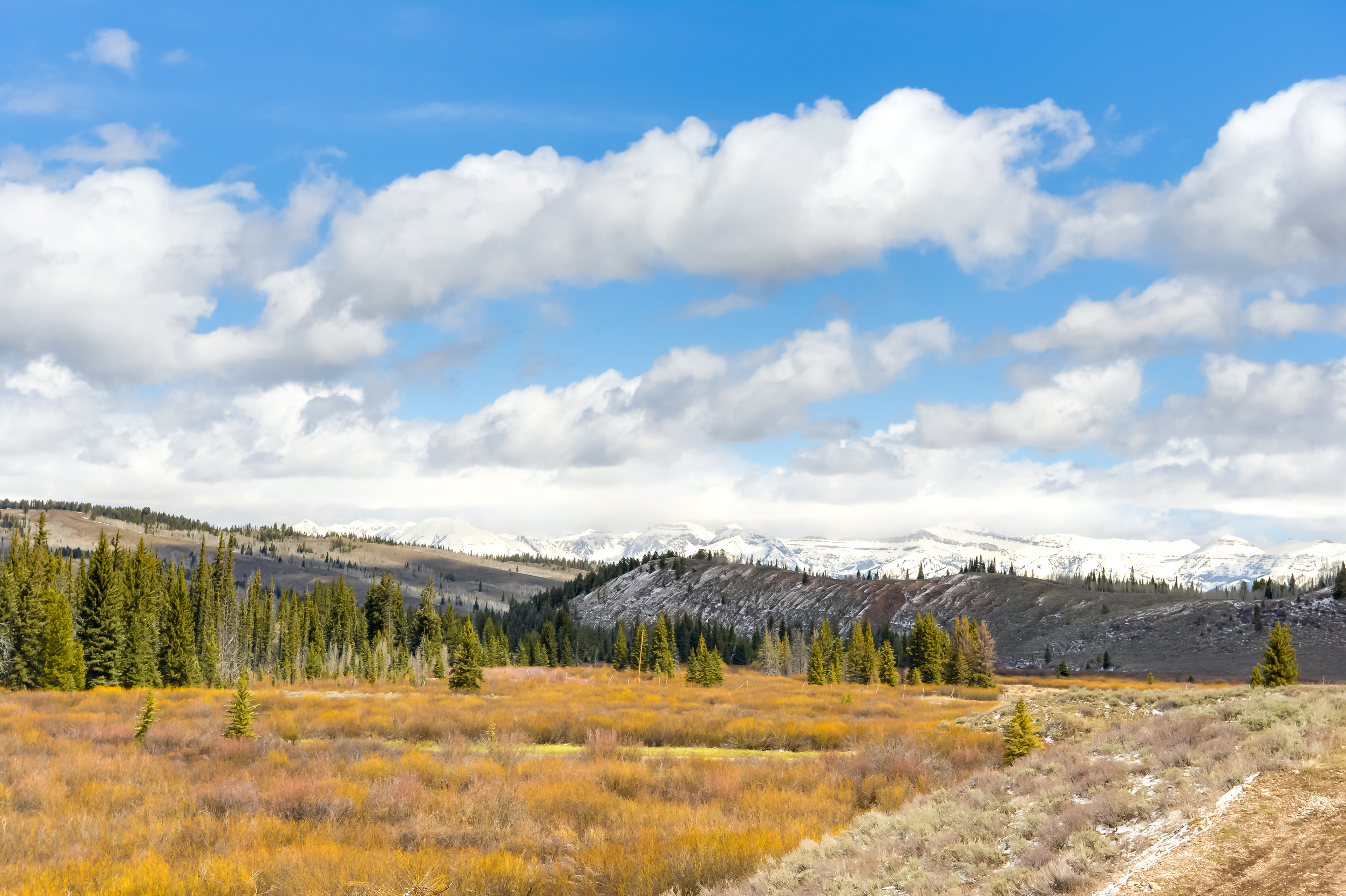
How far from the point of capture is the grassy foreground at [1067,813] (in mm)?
9906

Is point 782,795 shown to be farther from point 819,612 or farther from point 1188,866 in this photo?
point 819,612

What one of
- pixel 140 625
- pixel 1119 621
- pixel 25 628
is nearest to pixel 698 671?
pixel 140 625

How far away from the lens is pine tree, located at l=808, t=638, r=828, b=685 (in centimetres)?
7662

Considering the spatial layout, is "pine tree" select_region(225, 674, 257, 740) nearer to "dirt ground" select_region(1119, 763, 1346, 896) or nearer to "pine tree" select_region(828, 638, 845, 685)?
"dirt ground" select_region(1119, 763, 1346, 896)

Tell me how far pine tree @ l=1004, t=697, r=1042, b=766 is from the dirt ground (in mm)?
8608

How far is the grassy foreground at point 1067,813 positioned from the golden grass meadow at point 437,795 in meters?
1.76

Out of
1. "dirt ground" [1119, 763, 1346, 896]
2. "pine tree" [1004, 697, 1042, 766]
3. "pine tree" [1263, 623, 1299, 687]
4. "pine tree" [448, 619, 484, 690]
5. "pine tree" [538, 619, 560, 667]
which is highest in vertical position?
"dirt ground" [1119, 763, 1346, 896]

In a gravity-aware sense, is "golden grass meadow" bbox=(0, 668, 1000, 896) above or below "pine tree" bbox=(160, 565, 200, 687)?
above

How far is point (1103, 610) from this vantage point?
150375 millimetres

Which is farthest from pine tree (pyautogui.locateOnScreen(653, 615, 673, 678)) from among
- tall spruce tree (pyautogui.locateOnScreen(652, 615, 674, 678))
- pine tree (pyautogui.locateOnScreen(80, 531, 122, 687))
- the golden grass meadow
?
the golden grass meadow

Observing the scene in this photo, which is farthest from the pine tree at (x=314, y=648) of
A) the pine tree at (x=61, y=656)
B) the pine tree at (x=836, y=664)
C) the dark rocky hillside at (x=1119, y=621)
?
the dark rocky hillside at (x=1119, y=621)

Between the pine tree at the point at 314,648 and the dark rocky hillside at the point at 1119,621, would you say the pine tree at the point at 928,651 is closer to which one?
the dark rocky hillside at the point at 1119,621

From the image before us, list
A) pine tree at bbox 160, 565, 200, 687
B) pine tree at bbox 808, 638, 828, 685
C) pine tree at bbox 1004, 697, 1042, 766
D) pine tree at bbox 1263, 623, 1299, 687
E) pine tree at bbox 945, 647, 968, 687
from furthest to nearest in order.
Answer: pine tree at bbox 945, 647, 968, 687
pine tree at bbox 808, 638, 828, 685
pine tree at bbox 160, 565, 200, 687
pine tree at bbox 1263, 623, 1299, 687
pine tree at bbox 1004, 697, 1042, 766

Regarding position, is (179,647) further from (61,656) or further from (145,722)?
(145,722)
